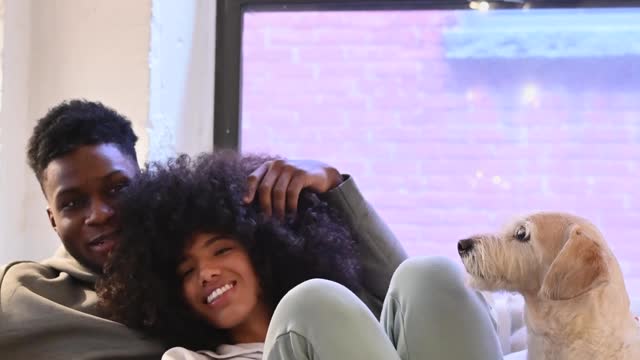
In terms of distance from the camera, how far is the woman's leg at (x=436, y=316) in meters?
A: 1.04

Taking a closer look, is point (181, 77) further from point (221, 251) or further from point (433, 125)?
point (221, 251)

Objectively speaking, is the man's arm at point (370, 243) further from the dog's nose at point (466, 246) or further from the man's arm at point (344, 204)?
the dog's nose at point (466, 246)

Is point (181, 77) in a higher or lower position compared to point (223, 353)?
higher

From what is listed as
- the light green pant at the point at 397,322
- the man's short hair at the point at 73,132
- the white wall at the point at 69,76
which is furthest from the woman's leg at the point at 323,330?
the white wall at the point at 69,76

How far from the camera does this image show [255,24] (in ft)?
7.13

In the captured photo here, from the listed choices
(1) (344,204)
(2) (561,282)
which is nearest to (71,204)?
(1) (344,204)

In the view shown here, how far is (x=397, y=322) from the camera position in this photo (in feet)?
3.56

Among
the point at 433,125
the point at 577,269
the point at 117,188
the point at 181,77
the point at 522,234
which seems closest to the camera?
the point at 577,269

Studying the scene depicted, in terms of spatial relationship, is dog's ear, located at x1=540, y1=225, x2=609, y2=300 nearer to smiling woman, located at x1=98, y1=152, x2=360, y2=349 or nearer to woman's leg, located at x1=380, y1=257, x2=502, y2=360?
woman's leg, located at x1=380, y1=257, x2=502, y2=360

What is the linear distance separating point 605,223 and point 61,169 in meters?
1.35

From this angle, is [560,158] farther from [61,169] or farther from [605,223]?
[61,169]

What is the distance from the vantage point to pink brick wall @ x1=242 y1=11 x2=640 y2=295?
207 cm

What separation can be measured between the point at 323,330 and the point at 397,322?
16 centimetres

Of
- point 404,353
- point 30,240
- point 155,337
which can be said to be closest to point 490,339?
point 404,353
